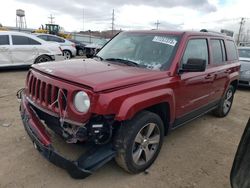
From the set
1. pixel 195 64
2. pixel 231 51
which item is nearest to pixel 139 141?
pixel 195 64

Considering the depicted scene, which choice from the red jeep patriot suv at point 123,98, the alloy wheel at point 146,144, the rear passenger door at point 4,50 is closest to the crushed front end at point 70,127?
the red jeep patriot suv at point 123,98

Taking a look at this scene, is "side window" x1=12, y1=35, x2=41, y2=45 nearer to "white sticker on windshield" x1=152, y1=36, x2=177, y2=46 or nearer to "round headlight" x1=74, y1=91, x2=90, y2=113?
"white sticker on windshield" x1=152, y1=36, x2=177, y2=46

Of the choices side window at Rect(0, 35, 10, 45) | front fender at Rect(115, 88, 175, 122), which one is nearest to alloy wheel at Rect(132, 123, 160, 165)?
front fender at Rect(115, 88, 175, 122)

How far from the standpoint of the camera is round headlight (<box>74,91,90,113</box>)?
2.50 m

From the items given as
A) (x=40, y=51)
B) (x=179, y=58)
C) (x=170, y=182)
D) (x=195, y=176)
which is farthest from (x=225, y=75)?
(x=40, y=51)

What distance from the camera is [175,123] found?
3654mm

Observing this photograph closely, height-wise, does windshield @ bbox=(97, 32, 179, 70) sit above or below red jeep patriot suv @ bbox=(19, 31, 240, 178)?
above

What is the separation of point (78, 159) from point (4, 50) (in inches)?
310

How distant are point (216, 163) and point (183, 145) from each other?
62cm

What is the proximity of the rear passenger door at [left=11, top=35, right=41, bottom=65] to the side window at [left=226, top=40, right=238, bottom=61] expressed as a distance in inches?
290

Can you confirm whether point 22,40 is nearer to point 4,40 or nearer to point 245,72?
point 4,40

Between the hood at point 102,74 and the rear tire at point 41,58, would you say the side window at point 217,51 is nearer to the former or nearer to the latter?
the hood at point 102,74

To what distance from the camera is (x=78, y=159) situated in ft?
8.57

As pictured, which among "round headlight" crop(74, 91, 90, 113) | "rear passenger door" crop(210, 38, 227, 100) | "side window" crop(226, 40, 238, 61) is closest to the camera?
"round headlight" crop(74, 91, 90, 113)
